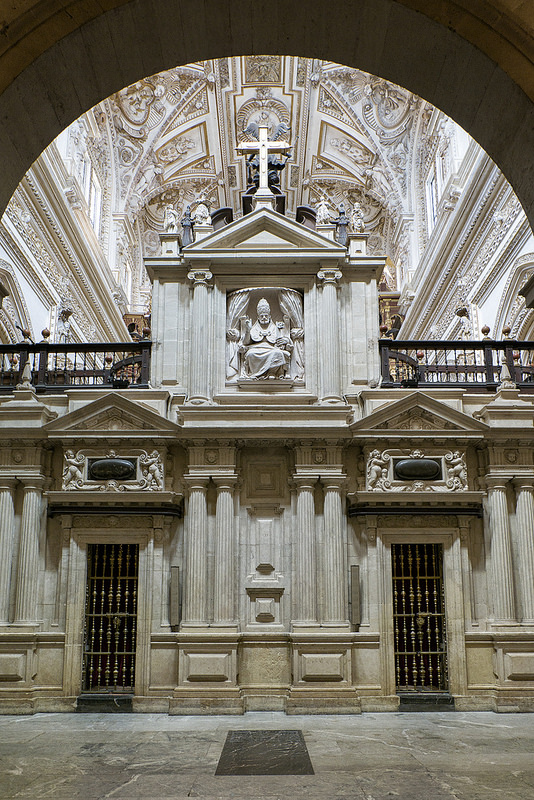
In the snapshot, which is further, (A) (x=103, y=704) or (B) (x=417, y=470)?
(B) (x=417, y=470)

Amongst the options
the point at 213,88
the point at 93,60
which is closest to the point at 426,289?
the point at 213,88

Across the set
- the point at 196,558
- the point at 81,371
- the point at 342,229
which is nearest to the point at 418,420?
the point at 342,229

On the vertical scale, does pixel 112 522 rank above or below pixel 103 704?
above

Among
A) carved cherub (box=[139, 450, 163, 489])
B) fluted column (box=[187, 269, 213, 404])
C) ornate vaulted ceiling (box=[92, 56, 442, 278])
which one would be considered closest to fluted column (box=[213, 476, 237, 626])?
carved cherub (box=[139, 450, 163, 489])

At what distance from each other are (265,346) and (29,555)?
523 cm

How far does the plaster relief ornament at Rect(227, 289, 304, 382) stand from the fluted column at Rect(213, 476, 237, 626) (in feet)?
6.65

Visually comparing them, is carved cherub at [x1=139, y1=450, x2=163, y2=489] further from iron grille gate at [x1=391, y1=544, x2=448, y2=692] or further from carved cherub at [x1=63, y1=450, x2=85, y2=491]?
iron grille gate at [x1=391, y1=544, x2=448, y2=692]

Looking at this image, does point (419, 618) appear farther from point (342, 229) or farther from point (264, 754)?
point (342, 229)

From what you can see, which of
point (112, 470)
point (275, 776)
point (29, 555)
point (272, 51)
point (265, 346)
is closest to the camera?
point (272, 51)

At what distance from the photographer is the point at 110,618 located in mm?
12117

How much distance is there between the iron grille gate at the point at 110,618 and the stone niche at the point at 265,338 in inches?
141

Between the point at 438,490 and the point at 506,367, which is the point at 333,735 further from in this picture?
the point at 506,367

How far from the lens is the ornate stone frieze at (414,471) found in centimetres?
1216

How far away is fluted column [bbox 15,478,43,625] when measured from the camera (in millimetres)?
11766
